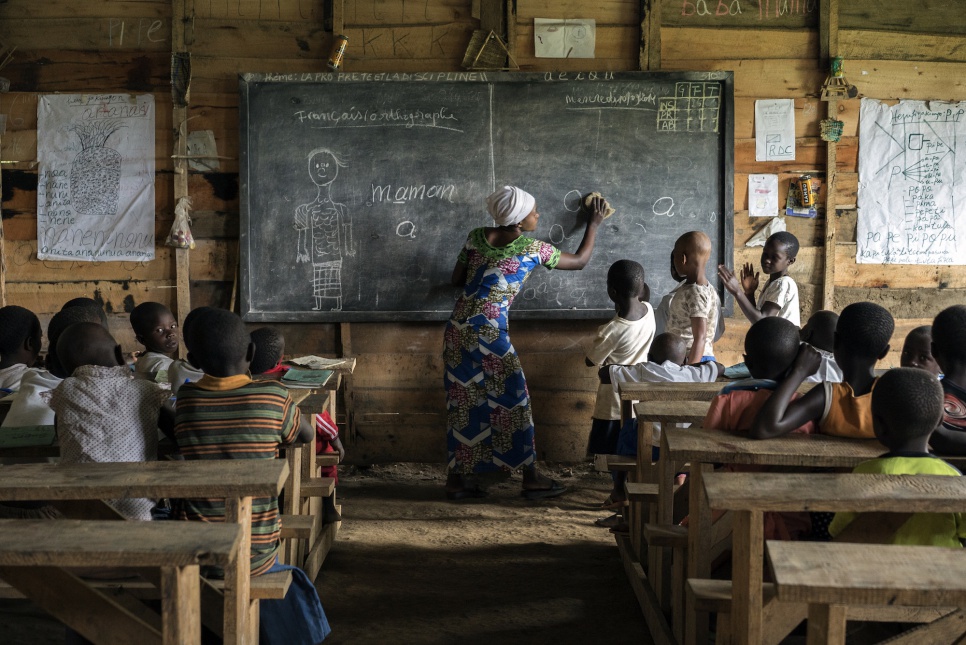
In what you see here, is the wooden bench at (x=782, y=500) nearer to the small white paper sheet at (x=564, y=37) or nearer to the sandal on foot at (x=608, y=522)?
the sandal on foot at (x=608, y=522)

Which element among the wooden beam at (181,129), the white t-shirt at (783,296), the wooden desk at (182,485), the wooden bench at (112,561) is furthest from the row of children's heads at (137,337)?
the white t-shirt at (783,296)

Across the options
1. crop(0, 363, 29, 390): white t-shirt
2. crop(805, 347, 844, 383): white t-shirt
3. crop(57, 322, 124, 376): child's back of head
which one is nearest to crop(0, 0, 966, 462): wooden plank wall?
crop(805, 347, 844, 383): white t-shirt

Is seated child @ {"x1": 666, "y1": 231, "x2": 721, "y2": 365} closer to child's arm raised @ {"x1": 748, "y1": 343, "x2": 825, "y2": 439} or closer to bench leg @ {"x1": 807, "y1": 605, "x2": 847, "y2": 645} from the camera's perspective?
child's arm raised @ {"x1": 748, "y1": 343, "x2": 825, "y2": 439}

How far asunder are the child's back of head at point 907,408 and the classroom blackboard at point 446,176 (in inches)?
121

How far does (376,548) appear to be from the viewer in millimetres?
3848

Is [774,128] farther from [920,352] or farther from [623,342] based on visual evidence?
[920,352]

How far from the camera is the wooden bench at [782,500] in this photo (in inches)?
67.4

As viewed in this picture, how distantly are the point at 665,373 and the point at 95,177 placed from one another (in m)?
3.34

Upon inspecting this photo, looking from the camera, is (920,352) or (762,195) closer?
(920,352)

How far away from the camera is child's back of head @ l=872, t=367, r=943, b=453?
1966mm

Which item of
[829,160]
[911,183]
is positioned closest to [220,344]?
[829,160]

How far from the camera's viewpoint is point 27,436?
261 centimetres

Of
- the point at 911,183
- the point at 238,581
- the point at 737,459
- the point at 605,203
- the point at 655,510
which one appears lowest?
the point at 655,510

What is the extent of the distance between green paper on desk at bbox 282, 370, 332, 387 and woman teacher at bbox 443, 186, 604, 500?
103 centimetres
